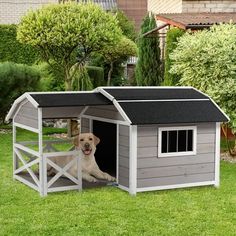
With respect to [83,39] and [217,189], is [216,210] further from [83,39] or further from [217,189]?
[83,39]

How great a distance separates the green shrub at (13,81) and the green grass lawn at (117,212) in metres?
7.33

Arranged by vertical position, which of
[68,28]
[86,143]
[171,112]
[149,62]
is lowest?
[86,143]

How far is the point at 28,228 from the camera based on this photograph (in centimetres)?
868

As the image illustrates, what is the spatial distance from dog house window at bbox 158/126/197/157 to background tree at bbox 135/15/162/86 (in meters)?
12.7

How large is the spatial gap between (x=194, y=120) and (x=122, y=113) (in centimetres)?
133

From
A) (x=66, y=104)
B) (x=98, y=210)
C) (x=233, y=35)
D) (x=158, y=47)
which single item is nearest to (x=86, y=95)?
(x=66, y=104)

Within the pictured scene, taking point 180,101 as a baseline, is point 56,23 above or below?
above

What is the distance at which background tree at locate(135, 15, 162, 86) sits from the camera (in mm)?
24203

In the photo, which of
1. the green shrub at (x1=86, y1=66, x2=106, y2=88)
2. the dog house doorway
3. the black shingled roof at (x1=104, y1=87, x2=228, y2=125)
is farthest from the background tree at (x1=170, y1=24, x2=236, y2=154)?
the green shrub at (x1=86, y1=66, x2=106, y2=88)

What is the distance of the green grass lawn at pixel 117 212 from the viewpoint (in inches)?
341

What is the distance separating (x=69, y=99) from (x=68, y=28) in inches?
271

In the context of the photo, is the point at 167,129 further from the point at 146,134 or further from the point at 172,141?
the point at 146,134

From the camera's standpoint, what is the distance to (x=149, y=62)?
24.5 m

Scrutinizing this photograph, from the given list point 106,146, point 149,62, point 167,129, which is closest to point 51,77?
point 149,62
